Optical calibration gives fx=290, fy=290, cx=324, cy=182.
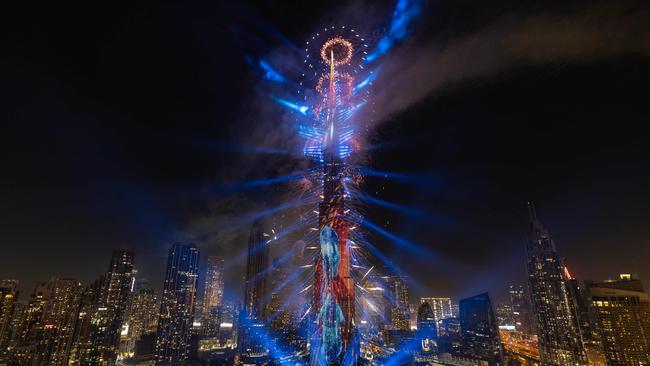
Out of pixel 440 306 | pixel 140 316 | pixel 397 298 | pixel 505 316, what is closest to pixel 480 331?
pixel 397 298

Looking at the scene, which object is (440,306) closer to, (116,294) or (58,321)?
(116,294)

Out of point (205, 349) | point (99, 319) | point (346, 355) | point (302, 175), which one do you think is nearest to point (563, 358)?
point (346, 355)

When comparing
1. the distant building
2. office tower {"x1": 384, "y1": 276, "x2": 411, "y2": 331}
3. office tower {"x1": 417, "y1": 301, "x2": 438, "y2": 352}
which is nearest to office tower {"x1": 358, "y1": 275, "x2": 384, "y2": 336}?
office tower {"x1": 384, "y1": 276, "x2": 411, "y2": 331}

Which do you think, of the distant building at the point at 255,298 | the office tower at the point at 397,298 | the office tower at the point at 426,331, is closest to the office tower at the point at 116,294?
the distant building at the point at 255,298

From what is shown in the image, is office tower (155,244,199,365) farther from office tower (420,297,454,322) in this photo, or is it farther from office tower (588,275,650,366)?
office tower (420,297,454,322)

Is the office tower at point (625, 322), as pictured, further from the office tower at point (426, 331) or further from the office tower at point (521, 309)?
the office tower at point (521, 309)

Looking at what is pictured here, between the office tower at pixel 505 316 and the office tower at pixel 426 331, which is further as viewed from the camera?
the office tower at pixel 505 316
